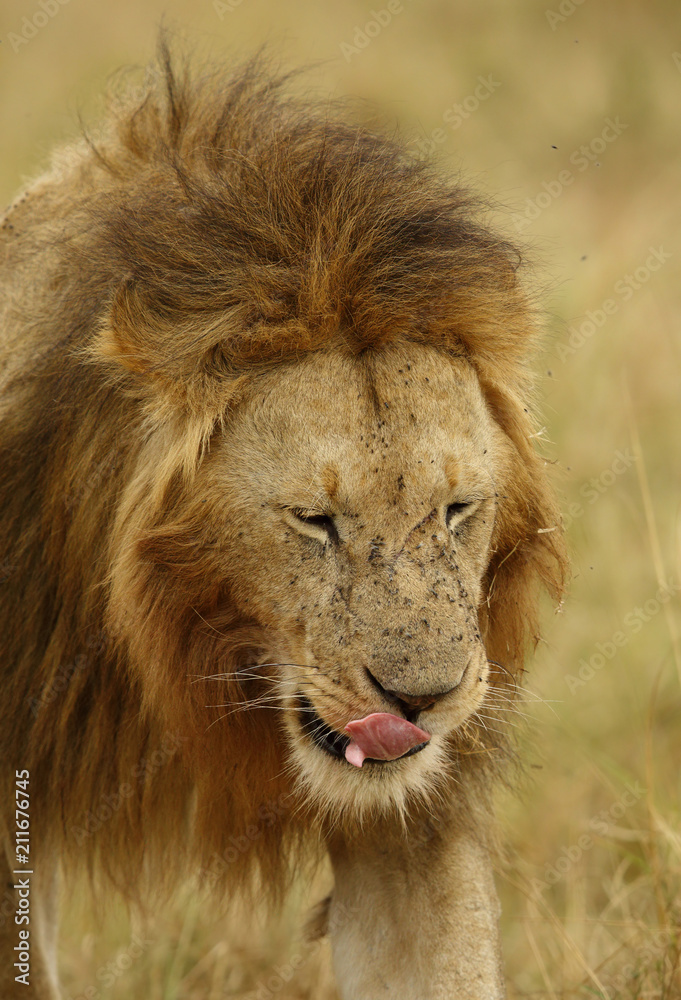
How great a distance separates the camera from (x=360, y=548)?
2.69 meters

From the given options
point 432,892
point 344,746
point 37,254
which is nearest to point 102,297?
point 37,254

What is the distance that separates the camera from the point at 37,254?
345 centimetres

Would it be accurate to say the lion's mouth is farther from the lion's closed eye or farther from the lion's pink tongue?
the lion's closed eye

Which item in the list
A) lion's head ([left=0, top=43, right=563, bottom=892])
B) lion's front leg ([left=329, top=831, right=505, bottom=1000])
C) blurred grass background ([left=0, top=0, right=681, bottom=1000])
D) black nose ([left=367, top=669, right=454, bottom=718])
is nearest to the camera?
black nose ([left=367, top=669, right=454, bottom=718])

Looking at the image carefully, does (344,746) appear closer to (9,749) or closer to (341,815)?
(341,815)

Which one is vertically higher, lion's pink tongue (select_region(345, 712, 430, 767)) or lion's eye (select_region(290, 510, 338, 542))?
lion's eye (select_region(290, 510, 338, 542))

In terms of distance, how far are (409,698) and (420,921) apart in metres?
0.91

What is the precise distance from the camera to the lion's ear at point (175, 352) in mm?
2816

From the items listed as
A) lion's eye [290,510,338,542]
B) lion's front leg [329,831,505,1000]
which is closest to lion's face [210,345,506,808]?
lion's eye [290,510,338,542]

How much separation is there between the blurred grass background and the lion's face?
68cm

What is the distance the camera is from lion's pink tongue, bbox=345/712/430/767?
104 inches

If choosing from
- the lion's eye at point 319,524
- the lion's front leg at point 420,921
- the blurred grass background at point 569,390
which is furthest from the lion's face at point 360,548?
the blurred grass background at point 569,390

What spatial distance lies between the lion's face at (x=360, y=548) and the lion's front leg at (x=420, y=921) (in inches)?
19.7

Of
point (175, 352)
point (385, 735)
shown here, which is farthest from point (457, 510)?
point (175, 352)
